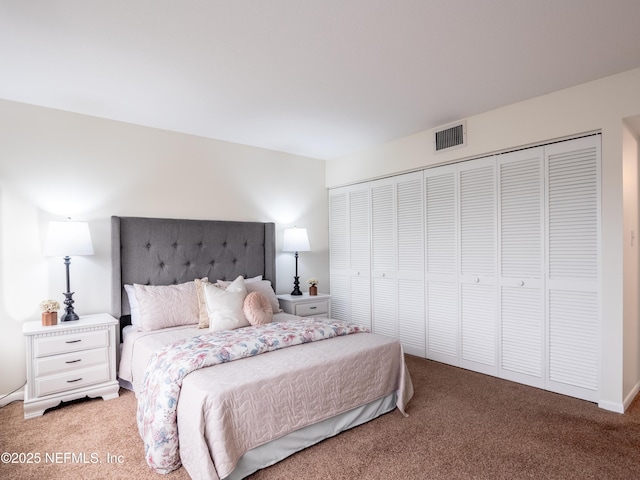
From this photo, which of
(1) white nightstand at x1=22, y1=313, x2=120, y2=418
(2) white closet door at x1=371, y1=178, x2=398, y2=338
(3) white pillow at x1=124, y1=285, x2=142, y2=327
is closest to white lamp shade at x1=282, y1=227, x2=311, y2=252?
(2) white closet door at x1=371, y1=178, x2=398, y2=338

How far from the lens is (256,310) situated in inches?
120

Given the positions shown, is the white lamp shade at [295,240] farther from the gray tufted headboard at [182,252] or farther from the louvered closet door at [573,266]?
the louvered closet door at [573,266]

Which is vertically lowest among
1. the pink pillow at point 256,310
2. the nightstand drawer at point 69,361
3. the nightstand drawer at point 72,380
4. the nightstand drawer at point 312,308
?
the nightstand drawer at point 72,380

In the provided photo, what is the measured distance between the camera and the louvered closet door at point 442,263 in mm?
3666

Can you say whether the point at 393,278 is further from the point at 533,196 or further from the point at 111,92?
the point at 111,92

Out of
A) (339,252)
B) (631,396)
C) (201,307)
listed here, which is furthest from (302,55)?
(631,396)

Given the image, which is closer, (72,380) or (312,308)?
(72,380)

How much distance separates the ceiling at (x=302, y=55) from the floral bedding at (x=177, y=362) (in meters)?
1.77

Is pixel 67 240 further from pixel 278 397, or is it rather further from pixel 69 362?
pixel 278 397

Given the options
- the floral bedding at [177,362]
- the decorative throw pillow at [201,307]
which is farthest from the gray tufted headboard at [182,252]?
the floral bedding at [177,362]

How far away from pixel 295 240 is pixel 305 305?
0.75 metres

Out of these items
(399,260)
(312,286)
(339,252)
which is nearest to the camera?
(399,260)

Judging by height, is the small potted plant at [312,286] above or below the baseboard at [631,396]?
above

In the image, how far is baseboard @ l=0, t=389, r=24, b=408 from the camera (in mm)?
2814
